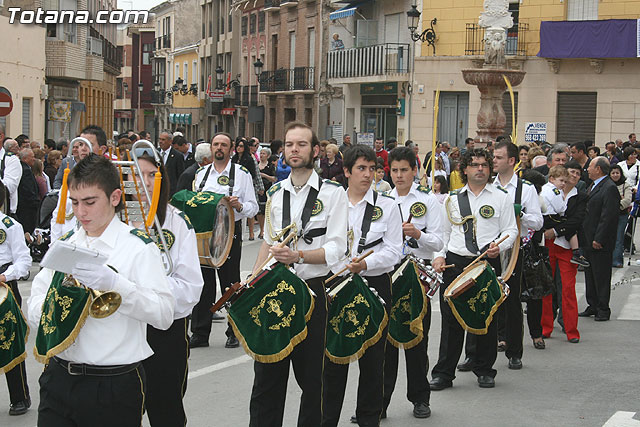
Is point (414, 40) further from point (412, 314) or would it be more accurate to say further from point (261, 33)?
point (412, 314)

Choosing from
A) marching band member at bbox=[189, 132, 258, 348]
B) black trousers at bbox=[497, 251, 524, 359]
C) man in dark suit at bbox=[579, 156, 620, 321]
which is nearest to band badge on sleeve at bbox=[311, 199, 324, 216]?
black trousers at bbox=[497, 251, 524, 359]

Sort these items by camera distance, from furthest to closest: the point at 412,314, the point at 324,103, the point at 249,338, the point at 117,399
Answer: the point at 324,103, the point at 412,314, the point at 249,338, the point at 117,399

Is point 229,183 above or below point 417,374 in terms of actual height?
above

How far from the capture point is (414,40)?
3694cm

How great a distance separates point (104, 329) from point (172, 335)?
1.32 meters

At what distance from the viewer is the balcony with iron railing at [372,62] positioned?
125ft

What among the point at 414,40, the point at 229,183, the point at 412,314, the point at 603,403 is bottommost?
the point at 603,403

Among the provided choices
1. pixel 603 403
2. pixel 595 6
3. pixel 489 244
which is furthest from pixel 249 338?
pixel 595 6

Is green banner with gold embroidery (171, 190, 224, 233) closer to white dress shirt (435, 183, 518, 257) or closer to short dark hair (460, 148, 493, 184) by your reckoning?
white dress shirt (435, 183, 518, 257)

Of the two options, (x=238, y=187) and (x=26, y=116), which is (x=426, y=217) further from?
(x=26, y=116)

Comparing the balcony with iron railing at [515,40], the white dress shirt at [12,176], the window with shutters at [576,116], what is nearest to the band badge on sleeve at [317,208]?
the white dress shirt at [12,176]

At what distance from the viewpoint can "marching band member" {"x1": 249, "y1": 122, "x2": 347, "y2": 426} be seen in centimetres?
600

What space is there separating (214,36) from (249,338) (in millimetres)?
61919

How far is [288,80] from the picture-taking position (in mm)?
50125
